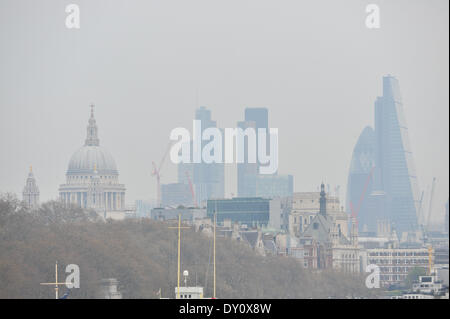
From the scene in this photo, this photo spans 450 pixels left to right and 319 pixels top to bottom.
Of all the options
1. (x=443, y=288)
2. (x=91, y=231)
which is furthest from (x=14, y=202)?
(x=443, y=288)

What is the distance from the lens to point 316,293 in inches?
6127

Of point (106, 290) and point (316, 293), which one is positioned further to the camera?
point (316, 293)
